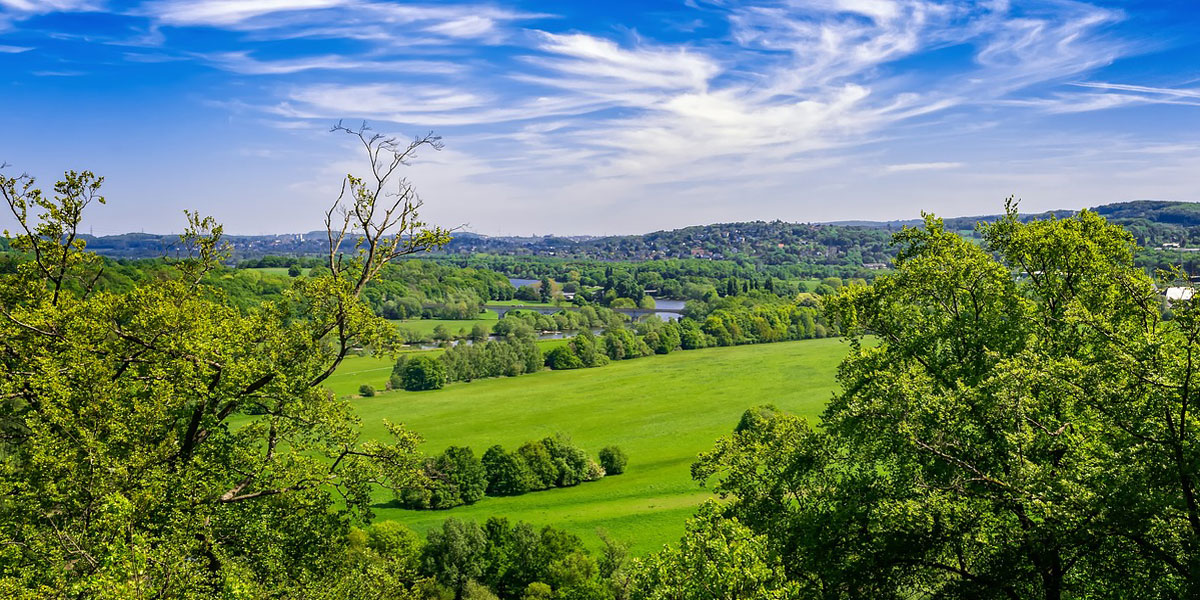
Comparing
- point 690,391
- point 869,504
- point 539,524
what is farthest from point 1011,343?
point 690,391

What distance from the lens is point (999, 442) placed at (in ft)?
38.4

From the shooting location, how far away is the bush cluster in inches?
1805

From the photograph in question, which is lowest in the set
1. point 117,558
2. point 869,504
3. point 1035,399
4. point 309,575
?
point 309,575

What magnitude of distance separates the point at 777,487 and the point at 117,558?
40.5ft

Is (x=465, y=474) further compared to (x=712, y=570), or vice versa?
(x=465, y=474)

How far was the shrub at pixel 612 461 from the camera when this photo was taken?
53062 millimetres

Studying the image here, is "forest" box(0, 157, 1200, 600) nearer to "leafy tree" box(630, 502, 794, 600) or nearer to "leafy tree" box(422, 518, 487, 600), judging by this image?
"leafy tree" box(630, 502, 794, 600)

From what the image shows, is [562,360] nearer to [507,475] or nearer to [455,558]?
[507,475]

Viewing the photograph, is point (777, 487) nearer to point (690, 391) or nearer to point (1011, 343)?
point (1011, 343)

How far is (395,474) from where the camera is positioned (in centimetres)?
1396

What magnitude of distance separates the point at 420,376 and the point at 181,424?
71.6 m

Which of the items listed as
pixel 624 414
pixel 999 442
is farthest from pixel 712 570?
pixel 624 414

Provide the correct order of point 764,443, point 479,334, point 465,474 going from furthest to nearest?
point 479,334, point 465,474, point 764,443

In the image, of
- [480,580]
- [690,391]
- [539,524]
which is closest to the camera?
[480,580]
